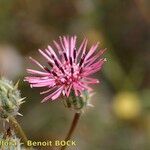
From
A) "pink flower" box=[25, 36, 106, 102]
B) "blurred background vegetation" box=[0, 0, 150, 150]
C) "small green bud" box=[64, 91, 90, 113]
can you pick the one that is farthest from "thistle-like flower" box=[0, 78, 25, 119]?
"blurred background vegetation" box=[0, 0, 150, 150]

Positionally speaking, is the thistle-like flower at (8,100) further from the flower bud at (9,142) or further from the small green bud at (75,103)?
the small green bud at (75,103)

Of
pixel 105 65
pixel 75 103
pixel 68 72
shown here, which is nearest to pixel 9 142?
pixel 75 103

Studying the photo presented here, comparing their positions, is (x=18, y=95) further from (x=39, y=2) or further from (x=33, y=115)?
(x=39, y=2)

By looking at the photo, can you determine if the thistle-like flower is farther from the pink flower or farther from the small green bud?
the small green bud

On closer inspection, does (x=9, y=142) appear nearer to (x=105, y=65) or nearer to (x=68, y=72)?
(x=68, y=72)

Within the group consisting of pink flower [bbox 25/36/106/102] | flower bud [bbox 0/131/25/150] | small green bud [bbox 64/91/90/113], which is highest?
pink flower [bbox 25/36/106/102]

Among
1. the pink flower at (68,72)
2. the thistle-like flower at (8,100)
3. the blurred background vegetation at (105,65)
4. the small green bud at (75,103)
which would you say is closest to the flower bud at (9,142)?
the thistle-like flower at (8,100)

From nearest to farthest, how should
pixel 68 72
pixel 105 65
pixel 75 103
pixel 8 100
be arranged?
pixel 8 100 < pixel 75 103 < pixel 68 72 < pixel 105 65
